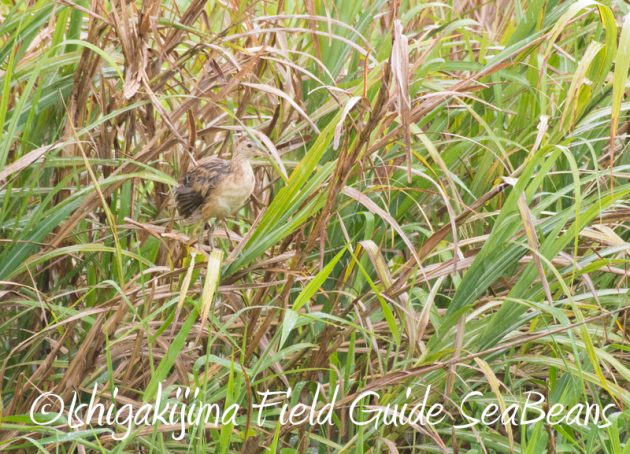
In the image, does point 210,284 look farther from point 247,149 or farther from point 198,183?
point 247,149

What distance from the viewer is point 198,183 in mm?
3332

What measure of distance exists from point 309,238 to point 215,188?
51 cm

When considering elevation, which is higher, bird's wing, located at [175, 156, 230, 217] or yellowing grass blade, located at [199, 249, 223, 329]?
yellowing grass blade, located at [199, 249, 223, 329]

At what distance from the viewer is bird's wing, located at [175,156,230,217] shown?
10.9 ft

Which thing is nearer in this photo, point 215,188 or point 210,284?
point 210,284

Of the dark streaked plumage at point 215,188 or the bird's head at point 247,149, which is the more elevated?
the bird's head at point 247,149

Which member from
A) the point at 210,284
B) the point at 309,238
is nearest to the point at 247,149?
the point at 309,238

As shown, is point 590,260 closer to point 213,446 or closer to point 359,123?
point 359,123

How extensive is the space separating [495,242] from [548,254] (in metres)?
0.15

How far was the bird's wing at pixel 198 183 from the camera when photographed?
3311mm

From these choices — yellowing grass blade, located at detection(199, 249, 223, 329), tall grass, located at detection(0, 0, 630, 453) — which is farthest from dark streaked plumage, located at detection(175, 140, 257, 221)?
yellowing grass blade, located at detection(199, 249, 223, 329)

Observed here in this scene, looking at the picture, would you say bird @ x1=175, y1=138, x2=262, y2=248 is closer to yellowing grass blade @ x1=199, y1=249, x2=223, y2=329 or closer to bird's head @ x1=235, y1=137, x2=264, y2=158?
bird's head @ x1=235, y1=137, x2=264, y2=158

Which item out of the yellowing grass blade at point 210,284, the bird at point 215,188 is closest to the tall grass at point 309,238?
the yellowing grass blade at point 210,284

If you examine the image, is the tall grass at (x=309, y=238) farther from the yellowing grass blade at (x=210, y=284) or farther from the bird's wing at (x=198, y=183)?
the bird's wing at (x=198, y=183)
